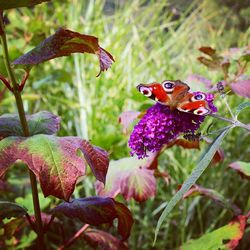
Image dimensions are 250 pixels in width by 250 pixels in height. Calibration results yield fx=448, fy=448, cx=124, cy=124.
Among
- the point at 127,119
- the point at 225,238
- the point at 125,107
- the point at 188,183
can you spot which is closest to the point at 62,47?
the point at 188,183

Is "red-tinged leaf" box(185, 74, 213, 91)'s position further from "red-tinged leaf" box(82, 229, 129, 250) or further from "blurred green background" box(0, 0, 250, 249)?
"red-tinged leaf" box(82, 229, 129, 250)

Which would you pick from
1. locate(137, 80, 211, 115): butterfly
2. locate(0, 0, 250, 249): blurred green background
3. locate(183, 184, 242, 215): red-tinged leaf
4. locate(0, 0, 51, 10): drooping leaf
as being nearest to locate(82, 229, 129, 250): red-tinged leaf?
locate(183, 184, 242, 215): red-tinged leaf

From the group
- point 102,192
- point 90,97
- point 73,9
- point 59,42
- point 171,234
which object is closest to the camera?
point 59,42

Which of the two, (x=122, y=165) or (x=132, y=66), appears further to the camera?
(x=132, y=66)

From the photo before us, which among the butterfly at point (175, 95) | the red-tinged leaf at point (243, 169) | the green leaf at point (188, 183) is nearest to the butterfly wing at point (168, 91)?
the butterfly at point (175, 95)

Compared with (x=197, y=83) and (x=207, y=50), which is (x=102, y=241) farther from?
(x=207, y=50)

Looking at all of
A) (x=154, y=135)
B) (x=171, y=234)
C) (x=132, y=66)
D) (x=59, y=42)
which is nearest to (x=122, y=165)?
(x=154, y=135)

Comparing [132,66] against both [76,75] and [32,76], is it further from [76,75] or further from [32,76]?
[32,76]
